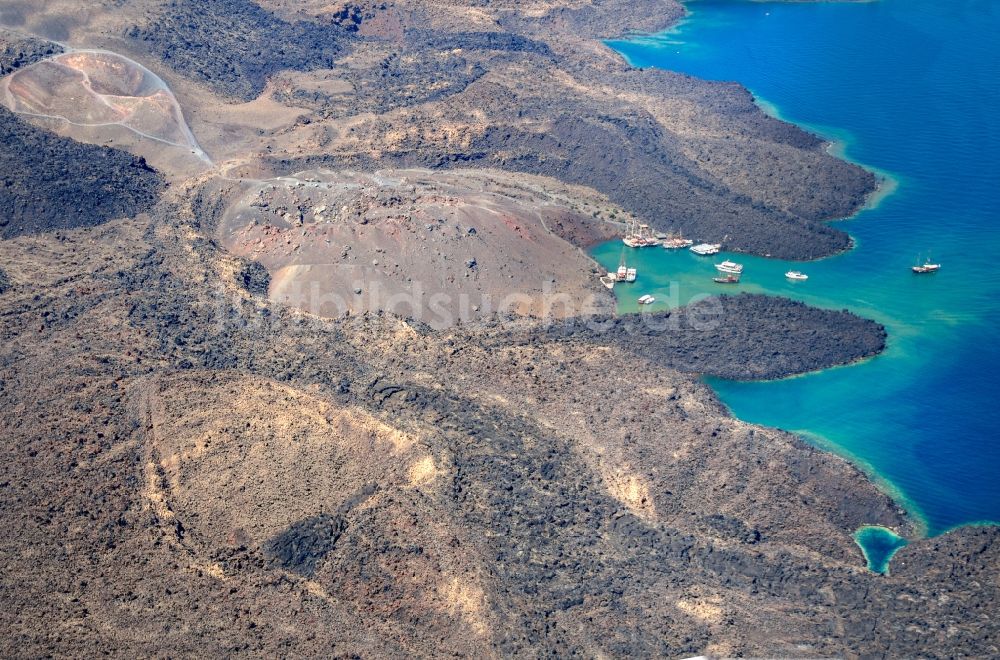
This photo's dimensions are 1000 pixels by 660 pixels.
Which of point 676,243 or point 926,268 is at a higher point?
point 926,268

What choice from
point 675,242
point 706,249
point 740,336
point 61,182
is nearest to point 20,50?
point 61,182

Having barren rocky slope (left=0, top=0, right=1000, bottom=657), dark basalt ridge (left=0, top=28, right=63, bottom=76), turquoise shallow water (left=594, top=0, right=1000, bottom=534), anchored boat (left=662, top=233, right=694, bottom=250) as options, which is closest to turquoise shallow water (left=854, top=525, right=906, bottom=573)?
barren rocky slope (left=0, top=0, right=1000, bottom=657)

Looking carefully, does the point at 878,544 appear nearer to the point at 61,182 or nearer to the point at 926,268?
the point at 926,268

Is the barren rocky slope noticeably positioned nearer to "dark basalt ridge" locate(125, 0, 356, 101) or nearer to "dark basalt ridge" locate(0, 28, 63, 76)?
"dark basalt ridge" locate(125, 0, 356, 101)

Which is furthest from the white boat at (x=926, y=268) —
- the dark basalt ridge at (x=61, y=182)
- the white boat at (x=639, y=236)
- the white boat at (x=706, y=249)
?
the dark basalt ridge at (x=61, y=182)

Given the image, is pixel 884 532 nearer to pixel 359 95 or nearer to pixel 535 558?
pixel 535 558
